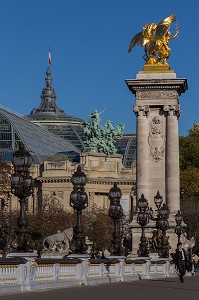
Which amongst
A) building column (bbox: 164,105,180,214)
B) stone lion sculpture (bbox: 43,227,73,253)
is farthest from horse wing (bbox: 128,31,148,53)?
stone lion sculpture (bbox: 43,227,73,253)

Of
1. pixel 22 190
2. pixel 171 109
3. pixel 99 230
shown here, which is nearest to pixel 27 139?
pixel 99 230

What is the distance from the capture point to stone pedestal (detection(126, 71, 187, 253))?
64188 mm

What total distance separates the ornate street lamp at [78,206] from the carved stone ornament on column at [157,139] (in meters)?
28.1

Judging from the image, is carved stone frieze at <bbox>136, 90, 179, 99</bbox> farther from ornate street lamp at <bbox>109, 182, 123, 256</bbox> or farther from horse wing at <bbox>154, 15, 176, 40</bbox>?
ornate street lamp at <bbox>109, 182, 123, 256</bbox>

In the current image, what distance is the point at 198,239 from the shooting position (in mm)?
99562

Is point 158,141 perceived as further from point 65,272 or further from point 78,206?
point 65,272

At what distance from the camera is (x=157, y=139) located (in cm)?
6462

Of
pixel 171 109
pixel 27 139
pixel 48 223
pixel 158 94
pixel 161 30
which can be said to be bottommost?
pixel 48 223

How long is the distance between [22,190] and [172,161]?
3516 centimetres

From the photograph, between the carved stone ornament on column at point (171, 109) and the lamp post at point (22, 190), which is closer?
the lamp post at point (22, 190)

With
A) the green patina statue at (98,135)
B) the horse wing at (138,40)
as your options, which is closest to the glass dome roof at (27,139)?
the green patina statue at (98,135)

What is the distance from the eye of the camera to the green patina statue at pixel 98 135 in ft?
495

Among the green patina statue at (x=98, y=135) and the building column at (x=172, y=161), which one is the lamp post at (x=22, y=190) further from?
the green patina statue at (x=98, y=135)

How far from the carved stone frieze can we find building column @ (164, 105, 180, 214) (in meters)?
0.84
